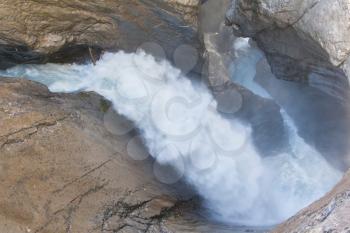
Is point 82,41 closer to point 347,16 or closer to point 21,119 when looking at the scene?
point 21,119

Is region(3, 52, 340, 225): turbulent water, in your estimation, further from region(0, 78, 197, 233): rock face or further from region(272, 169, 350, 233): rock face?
region(272, 169, 350, 233): rock face

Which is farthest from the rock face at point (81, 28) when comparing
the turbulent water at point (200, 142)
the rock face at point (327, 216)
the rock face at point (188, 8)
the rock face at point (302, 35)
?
the rock face at point (327, 216)

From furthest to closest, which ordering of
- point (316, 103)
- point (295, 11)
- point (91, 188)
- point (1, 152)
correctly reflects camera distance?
point (316, 103) < point (295, 11) < point (91, 188) < point (1, 152)

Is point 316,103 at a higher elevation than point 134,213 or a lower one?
higher

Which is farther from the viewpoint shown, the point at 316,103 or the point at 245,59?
the point at 245,59

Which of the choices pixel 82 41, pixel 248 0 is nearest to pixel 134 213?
pixel 82 41

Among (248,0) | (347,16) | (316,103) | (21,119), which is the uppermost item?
(347,16)

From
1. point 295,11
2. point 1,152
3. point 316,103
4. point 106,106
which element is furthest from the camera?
point 316,103

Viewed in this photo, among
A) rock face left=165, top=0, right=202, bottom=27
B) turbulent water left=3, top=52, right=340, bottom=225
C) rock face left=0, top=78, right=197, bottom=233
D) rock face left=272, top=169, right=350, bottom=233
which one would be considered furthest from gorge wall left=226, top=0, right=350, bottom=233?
rock face left=0, top=78, right=197, bottom=233
